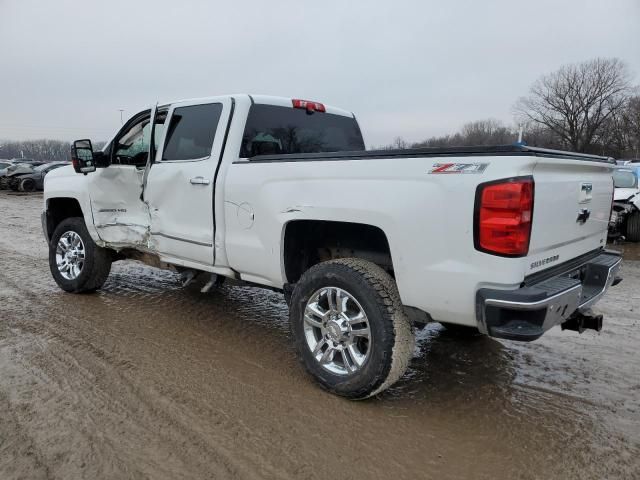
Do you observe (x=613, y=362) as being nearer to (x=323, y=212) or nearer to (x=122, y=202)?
(x=323, y=212)

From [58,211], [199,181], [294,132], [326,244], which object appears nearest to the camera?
[326,244]

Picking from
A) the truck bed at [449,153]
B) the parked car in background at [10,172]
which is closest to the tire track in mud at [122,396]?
the truck bed at [449,153]

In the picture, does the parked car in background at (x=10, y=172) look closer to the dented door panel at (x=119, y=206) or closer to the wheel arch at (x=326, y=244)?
the dented door panel at (x=119, y=206)

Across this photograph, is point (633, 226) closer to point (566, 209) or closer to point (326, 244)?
point (566, 209)

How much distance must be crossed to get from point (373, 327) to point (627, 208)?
9724 mm

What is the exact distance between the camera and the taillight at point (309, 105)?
4.61 meters

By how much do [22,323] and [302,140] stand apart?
10.2 feet

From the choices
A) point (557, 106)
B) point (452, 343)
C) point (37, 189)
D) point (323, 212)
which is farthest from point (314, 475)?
point (557, 106)

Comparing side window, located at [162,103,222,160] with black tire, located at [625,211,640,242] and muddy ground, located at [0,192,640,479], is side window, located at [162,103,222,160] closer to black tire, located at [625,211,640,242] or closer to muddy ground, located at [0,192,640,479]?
muddy ground, located at [0,192,640,479]

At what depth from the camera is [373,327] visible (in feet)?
10.0

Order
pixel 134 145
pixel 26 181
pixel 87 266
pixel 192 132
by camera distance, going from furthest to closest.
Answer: pixel 26 181, pixel 87 266, pixel 134 145, pixel 192 132

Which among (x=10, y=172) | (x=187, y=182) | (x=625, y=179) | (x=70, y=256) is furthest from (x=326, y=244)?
(x=10, y=172)

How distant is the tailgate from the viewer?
8.90 ft

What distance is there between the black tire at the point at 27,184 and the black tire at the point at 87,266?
23579 mm
